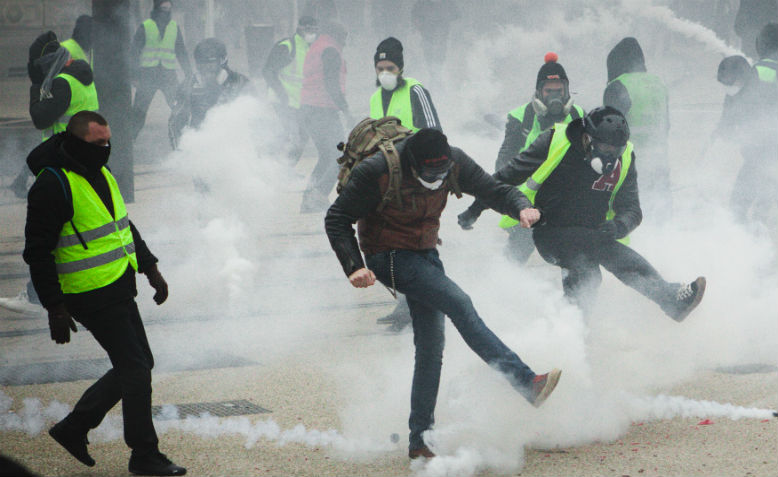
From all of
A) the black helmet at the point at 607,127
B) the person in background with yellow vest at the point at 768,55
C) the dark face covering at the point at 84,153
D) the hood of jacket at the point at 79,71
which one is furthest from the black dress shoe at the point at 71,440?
the person in background with yellow vest at the point at 768,55

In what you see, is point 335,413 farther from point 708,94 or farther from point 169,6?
point 708,94

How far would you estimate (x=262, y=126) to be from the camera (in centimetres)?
1092

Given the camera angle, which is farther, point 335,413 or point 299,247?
point 299,247

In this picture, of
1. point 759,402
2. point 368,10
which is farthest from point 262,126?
point 368,10

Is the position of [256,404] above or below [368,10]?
below

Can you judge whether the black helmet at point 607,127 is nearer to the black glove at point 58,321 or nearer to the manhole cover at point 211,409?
the manhole cover at point 211,409

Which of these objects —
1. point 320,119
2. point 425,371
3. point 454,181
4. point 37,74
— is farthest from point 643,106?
point 37,74

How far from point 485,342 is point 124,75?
728 cm

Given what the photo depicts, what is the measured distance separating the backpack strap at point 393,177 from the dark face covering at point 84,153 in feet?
3.73

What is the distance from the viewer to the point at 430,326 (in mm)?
4391

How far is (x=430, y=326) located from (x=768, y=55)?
4.83 metres

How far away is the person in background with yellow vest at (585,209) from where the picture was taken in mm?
5055

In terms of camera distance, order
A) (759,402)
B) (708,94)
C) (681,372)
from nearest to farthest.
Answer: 1. (759,402)
2. (681,372)
3. (708,94)

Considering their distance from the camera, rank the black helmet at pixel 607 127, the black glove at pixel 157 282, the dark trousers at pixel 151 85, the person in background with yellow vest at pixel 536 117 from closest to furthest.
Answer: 1. the black glove at pixel 157 282
2. the black helmet at pixel 607 127
3. the person in background with yellow vest at pixel 536 117
4. the dark trousers at pixel 151 85
